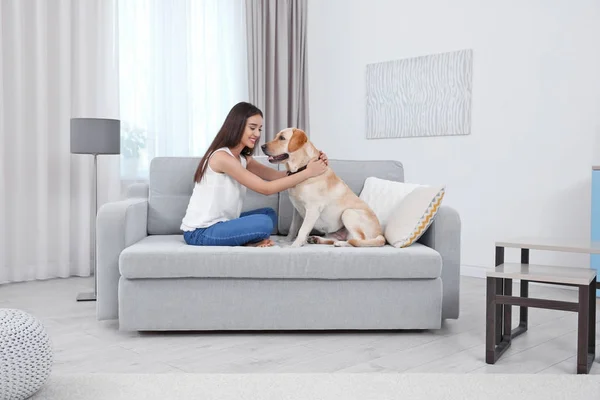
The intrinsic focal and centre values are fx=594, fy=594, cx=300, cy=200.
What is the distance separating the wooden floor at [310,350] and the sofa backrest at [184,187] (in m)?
0.61

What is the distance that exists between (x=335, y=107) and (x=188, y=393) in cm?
381

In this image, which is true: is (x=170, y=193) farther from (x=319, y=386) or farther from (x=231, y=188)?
(x=319, y=386)

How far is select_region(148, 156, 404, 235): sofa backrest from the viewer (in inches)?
124

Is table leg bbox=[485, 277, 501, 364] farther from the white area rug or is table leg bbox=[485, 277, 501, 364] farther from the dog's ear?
the dog's ear

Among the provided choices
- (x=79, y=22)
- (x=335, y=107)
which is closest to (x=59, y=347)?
(x=79, y=22)

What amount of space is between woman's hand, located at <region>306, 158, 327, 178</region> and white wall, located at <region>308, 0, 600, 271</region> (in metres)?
1.90

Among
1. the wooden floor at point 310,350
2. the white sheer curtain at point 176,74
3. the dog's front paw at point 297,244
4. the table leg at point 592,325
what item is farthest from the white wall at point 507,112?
the dog's front paw at point 297,244

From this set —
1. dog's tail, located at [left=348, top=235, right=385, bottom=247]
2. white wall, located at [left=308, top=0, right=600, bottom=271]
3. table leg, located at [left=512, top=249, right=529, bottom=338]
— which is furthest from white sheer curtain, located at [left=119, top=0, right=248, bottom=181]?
table leg, located at [left=512, top=249, right=529, bottom=338]

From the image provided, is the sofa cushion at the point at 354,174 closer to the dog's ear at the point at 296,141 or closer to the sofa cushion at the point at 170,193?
the sofa cushion at the point at 170,193

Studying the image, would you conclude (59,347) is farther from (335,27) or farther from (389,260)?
(335,27)

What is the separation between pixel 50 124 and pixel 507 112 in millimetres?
3177

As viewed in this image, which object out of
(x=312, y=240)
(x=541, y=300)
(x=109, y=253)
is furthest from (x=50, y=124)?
(x=541, y=300)

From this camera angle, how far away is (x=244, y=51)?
5070mm

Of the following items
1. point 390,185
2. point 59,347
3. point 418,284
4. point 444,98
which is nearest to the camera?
point 59,347
